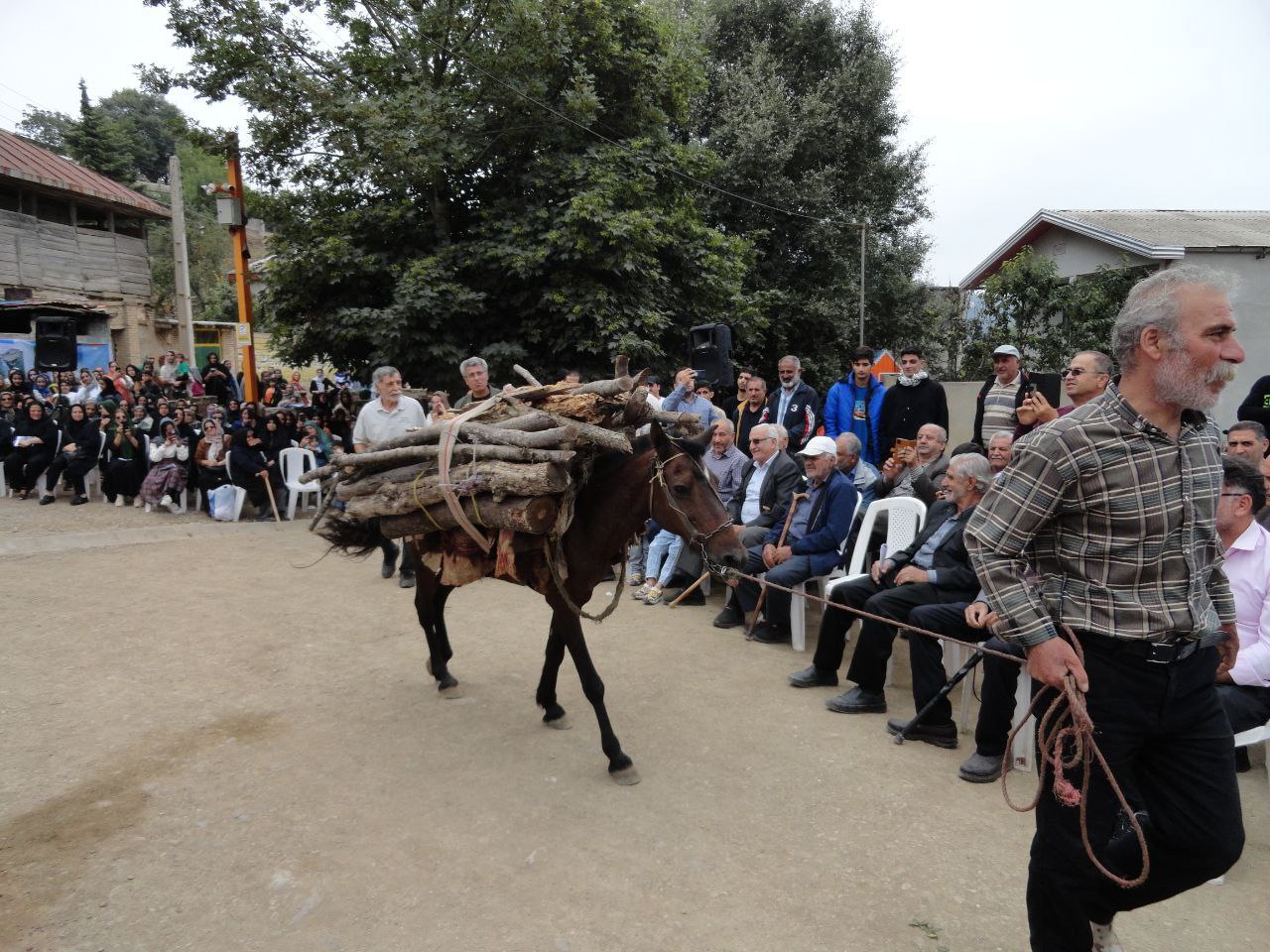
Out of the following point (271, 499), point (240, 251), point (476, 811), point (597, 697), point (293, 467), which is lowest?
point (476, 811)

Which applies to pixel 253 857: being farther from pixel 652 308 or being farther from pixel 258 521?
pixel 652 308

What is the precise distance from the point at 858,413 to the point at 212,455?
946 cm

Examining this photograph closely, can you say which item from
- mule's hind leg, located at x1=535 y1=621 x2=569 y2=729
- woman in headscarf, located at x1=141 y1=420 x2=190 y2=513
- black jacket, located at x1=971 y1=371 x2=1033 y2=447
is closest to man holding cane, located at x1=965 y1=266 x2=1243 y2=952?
mule's hind leg, located at x1=535 y1=621 x2=569 y2=729

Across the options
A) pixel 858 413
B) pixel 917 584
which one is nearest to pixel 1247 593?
pixel 917 584

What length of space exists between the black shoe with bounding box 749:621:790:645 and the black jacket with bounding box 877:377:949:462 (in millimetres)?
2711

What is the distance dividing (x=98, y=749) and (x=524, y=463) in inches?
120

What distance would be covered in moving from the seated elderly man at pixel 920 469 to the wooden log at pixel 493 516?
332 centimetres

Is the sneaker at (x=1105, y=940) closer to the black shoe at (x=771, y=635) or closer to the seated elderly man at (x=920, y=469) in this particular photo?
the seated elderly man at (x=920, y=469)

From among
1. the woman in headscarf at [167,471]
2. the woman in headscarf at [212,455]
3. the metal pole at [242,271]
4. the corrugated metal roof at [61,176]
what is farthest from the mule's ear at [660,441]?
the corrugated metal roof at [61,176]

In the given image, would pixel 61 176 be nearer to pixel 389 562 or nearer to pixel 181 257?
pixel 181 257

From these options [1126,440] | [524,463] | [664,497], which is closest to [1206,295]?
[1126,440]

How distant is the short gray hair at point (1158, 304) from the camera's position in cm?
222

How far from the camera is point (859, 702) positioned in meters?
5.16

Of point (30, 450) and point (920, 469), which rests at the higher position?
point (920, 469)
